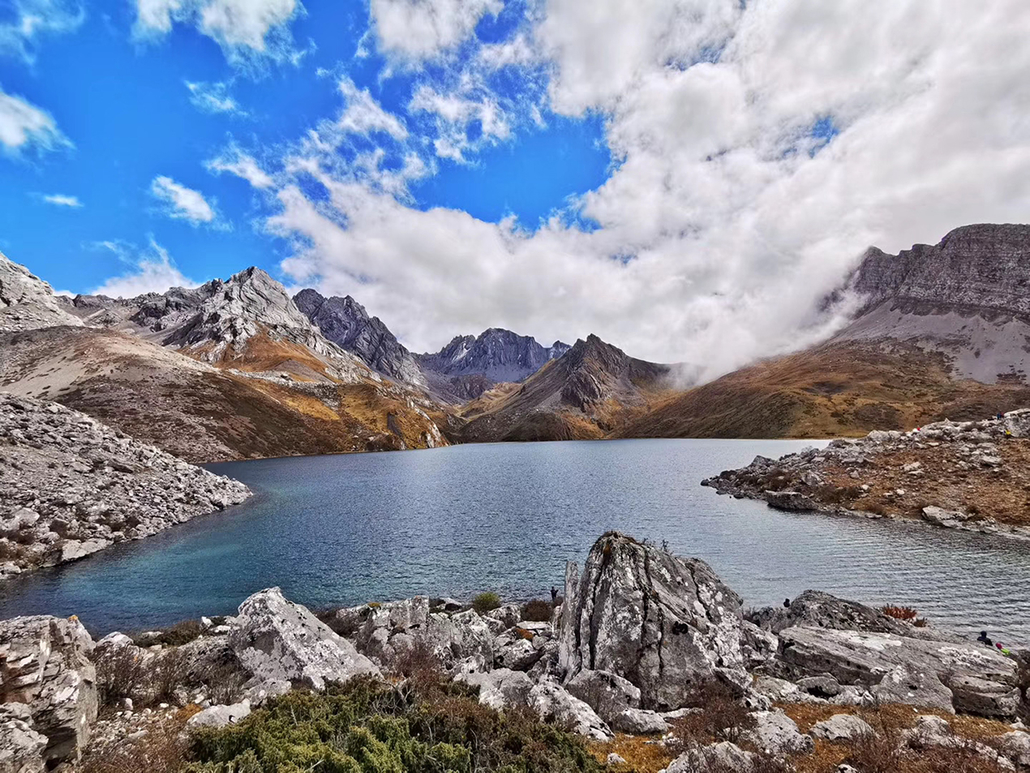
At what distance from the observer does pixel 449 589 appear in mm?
36781

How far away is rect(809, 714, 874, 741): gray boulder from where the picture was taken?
39.5 feet

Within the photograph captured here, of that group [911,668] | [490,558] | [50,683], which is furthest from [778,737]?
[490,558]

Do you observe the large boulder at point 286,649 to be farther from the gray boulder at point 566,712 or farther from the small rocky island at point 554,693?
the gray boulder at point 566,712

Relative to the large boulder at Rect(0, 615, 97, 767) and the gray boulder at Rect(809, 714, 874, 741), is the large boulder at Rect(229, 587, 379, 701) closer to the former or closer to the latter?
the large boulder at Rect(0, 615, 97, 767)

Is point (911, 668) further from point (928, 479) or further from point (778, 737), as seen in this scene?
point (928, 479)

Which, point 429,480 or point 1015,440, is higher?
point 1015,440

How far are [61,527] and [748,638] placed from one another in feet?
194

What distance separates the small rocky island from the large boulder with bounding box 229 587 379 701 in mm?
77

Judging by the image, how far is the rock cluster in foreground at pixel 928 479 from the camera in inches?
1919

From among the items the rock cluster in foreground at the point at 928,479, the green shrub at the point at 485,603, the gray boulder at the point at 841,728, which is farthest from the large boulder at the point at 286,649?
the rock cluster in foreground at the point at 928,479

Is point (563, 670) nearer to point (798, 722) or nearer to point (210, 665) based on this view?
point (798, 722)

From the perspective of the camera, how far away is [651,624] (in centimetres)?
1808

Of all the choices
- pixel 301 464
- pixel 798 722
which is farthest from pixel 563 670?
pixel 301 464

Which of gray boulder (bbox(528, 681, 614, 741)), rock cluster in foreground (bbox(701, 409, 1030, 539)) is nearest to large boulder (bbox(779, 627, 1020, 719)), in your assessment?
gray boulder (bbox(528, 681, 614, 741))
